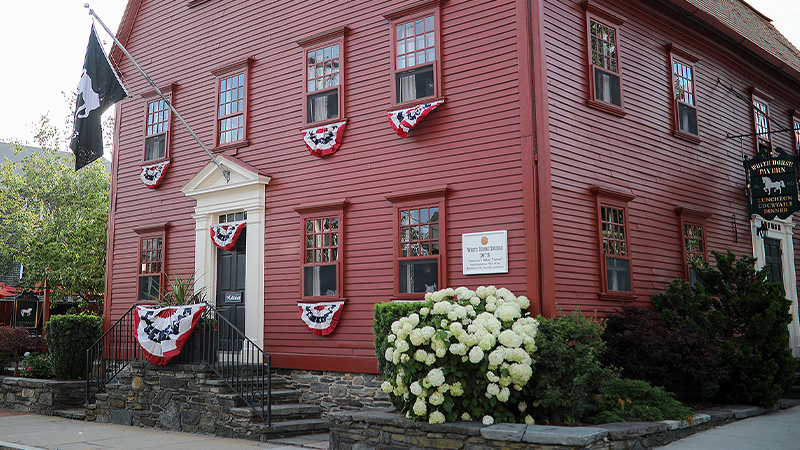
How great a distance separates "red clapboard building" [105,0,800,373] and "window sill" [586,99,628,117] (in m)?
0.03

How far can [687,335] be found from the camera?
9.88 meters

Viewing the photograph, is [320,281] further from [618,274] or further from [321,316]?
[618,274]

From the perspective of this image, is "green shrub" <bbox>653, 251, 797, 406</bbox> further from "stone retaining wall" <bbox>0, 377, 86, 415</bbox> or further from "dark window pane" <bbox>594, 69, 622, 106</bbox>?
"stone retaining wall" <bbox>0, 377, 86, 415</bbox>

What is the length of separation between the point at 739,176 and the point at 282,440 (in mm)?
11236

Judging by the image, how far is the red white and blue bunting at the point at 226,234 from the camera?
13031 mm

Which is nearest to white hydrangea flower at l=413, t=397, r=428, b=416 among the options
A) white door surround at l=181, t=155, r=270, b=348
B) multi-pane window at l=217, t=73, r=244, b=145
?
white door surround at l=181, t=155, r=270, b=348

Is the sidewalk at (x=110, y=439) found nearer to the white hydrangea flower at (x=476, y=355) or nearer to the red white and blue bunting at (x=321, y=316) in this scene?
the red white and blue bunting at (x=321, y=316)

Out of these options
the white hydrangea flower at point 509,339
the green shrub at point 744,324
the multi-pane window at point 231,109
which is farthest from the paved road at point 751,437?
the multi-pane window at point 231,109

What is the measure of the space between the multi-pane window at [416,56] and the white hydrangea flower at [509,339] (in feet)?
14.1

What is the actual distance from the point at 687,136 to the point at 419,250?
20.3 ft

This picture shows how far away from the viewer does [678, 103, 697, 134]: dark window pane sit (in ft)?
43.5

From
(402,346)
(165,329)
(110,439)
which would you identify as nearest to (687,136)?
(402,346)

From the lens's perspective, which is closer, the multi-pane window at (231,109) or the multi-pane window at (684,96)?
the multi-pane window at (684,96)

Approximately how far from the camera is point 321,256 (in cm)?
1191
